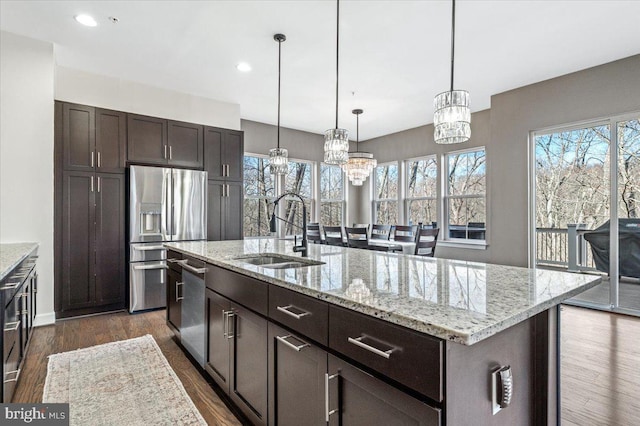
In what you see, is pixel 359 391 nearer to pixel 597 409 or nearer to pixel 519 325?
pixel 519 325

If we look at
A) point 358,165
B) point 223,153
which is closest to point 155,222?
point 223,153

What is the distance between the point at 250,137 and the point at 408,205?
3401mm

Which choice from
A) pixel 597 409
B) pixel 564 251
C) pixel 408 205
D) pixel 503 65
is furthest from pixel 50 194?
pixel 564 251

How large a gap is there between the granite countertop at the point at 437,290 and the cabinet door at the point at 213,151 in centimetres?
297

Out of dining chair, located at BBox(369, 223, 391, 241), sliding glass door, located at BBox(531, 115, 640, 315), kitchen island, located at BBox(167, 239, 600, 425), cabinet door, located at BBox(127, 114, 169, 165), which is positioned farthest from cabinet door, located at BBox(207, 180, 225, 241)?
sliding glass door, located at BBox(531, 115, 640, 315)

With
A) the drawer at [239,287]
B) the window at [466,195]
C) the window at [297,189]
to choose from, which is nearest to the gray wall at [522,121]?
the window at [466,195]

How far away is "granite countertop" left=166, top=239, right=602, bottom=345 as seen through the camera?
2.99 feet

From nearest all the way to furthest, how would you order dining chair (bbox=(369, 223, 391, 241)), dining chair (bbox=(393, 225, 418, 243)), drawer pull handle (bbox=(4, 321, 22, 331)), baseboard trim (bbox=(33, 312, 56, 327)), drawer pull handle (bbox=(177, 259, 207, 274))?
drawer pull handle (bbox=(4, 321, 22, 331)) → drawer pull handle (bbox=(177, 259, 207, 274)) → baseboard trim (bbox=(33, 312, 56, 327)) → dining chair (bbox=(393, 225, 418, 243)) → dining chair (bbox=(369, 223, 391, 241))

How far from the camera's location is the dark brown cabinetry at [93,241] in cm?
369

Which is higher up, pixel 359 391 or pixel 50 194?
pixel 50 194

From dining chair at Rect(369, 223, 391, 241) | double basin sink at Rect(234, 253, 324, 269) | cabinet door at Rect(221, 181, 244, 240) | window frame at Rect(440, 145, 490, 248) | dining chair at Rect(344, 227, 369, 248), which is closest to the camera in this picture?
double basin sink at Rect(234, 253, 324, 269)

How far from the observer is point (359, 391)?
1.10 meters

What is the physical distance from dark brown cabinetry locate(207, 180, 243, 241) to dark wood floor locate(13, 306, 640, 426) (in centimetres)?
131

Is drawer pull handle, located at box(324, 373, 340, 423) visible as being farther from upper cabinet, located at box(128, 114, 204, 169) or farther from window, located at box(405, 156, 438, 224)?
window, located at box(405, 156, 438, 224)
